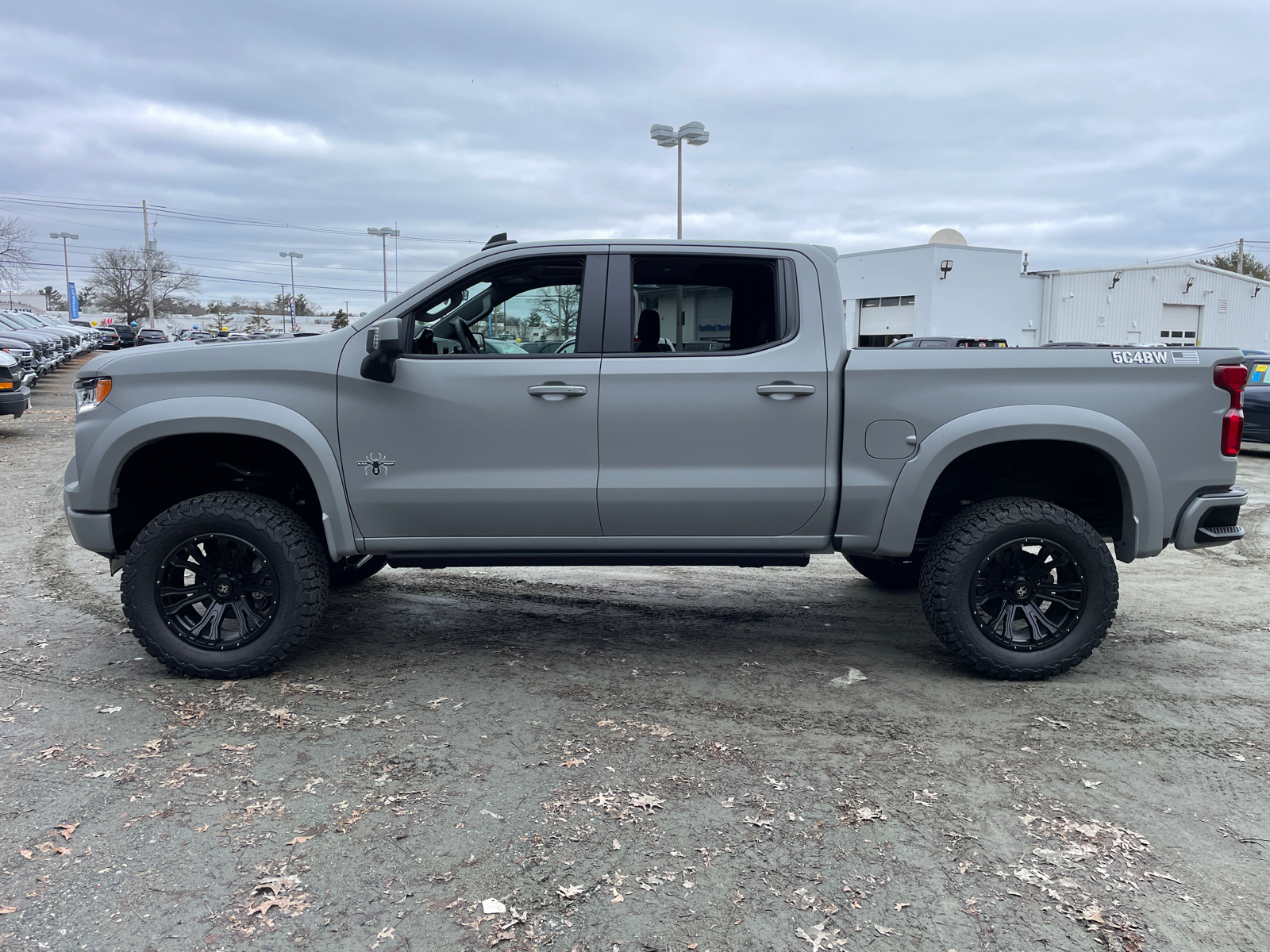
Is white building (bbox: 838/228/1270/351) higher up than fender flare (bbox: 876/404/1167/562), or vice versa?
white building (bbox: 838/228/1270/351)

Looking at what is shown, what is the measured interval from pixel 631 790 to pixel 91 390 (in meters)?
3.18

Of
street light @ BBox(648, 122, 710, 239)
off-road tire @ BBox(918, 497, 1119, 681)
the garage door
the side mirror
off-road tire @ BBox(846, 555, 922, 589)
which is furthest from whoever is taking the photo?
the garage door

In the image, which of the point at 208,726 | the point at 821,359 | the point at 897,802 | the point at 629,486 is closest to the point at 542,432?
the point at 629,486

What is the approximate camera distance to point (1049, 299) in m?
44.5

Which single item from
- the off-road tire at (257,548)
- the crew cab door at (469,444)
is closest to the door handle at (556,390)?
the crew cab door at (469,444)

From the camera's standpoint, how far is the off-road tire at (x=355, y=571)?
586 cm

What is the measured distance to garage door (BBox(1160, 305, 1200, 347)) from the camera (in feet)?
141

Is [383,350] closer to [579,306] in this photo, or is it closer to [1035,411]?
[579,306]

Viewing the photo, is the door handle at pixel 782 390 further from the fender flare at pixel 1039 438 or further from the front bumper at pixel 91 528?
the front bumper at pixel 91 528

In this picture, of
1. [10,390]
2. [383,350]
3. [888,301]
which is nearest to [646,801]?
[383,350]

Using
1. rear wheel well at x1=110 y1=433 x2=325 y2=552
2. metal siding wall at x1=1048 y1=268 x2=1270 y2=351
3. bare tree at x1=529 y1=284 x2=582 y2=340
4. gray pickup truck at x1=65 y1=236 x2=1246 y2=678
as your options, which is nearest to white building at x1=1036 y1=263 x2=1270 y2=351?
metal siding wall at x1=1048 y1=268 x2=1270 y2=351

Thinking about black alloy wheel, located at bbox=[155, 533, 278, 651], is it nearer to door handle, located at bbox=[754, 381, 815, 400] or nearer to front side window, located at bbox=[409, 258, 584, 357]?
front side window, located at bbox=[409, 258, 584, 357]

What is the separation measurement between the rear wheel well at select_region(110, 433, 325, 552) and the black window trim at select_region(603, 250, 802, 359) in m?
1.66

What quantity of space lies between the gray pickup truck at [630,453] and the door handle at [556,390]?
0.01m
